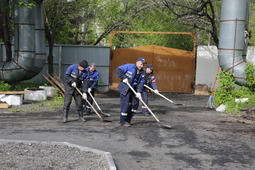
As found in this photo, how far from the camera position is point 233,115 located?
11859 mm

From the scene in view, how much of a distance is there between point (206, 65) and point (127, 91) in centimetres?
1130

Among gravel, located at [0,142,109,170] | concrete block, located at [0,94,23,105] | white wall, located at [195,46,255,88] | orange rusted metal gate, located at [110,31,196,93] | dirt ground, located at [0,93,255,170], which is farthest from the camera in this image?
orange rusted metal gate, located at [110,31,196,93]

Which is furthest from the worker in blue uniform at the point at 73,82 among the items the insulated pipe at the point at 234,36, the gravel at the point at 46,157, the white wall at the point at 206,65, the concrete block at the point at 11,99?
the white wall at the point at 206,65

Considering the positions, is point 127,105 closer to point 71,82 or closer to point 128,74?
point 128,74

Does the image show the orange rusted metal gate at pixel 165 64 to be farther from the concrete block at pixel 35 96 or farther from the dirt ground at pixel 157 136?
the dirt ground at pixel 157 136

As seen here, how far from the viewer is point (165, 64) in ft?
67.2

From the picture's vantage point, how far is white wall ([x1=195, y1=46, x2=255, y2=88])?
1983 centimetres

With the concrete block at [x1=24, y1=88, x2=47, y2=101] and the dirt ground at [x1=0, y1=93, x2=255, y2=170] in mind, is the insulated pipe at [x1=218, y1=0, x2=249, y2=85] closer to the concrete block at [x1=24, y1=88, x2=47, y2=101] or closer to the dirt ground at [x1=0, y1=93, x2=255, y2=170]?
the dirt ground at [x1=0, y1=93, x2=255, y2=170]

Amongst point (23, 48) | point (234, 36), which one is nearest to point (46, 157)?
point (23, 48)

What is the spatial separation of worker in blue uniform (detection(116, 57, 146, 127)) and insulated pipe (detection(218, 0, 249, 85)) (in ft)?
17.2

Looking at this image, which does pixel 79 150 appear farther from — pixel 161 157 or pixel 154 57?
pixel 154 57

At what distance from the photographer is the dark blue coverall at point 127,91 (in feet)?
31.0

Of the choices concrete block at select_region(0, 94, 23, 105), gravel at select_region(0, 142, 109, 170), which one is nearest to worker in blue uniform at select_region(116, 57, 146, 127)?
gravel at select_region(0, 142, 109, 170)

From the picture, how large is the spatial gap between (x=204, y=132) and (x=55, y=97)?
26.3ft
